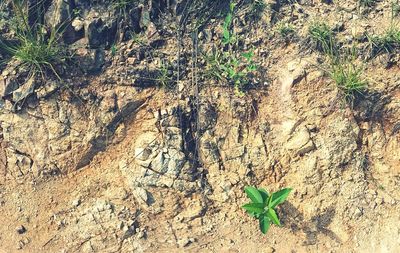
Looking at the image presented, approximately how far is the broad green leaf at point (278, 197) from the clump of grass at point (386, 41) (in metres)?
1.53

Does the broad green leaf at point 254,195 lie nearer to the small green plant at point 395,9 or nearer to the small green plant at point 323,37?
the small green plant at point 323,37

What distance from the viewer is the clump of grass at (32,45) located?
3.50 meters

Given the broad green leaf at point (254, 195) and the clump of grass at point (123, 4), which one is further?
the clump of grass at point (123, 4)

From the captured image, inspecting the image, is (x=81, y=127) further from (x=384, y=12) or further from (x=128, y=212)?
(x=384, y=12)

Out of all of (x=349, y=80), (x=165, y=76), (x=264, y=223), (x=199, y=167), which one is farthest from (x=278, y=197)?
(x=165, y=76)

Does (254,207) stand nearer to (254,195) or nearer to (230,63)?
(254,195)

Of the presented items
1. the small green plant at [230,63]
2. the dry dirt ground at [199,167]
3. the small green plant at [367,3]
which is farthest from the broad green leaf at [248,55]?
the small green plant at [367,3]

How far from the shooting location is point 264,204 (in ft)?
11.1

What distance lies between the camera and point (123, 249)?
3.48 m

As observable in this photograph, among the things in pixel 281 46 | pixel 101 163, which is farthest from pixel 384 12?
pixel 101 163

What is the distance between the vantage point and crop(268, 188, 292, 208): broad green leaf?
11.0ft

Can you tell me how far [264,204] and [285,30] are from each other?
1.60 m

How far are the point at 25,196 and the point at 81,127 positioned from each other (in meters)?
0.77

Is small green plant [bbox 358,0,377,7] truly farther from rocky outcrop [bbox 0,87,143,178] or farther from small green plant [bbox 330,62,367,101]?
rocky outcrop [bbox 0,87,143,178]
